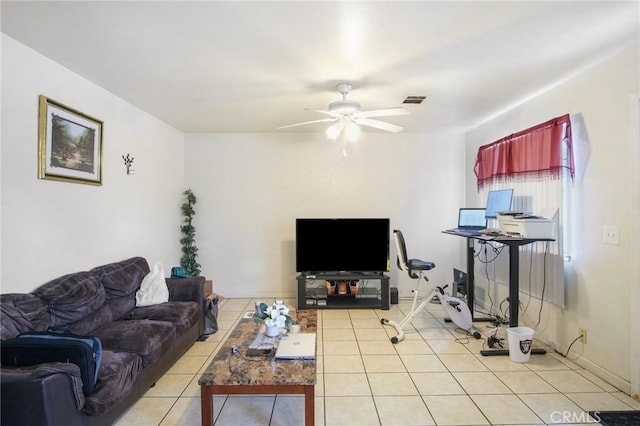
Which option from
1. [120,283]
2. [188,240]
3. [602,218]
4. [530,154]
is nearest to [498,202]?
[530,154]

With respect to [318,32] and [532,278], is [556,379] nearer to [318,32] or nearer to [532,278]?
[532,278]

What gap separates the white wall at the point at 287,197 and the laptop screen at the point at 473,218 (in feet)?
3.01

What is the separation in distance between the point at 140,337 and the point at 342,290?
2.83 meters

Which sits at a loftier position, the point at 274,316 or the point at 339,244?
the point at 339,244

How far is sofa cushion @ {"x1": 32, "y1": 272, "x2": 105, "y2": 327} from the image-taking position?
2.25 m

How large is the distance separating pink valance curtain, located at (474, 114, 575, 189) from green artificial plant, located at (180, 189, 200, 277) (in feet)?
13.4

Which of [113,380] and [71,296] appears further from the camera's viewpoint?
[71,296]

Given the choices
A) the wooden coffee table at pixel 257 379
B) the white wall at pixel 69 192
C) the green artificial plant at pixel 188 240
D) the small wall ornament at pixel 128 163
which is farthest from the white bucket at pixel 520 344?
the small wall ornament at pixel 128 163

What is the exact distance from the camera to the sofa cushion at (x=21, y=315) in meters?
1.89

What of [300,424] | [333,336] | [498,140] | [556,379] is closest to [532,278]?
[556,379]

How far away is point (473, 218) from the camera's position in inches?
156

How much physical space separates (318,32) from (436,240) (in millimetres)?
3726

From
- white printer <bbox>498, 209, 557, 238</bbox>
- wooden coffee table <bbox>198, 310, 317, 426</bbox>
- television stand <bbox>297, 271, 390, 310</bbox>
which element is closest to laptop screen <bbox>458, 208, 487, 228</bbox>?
white printer <bbox>498, 209, 557, 238</bbox>

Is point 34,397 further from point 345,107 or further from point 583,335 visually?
point 583,335
